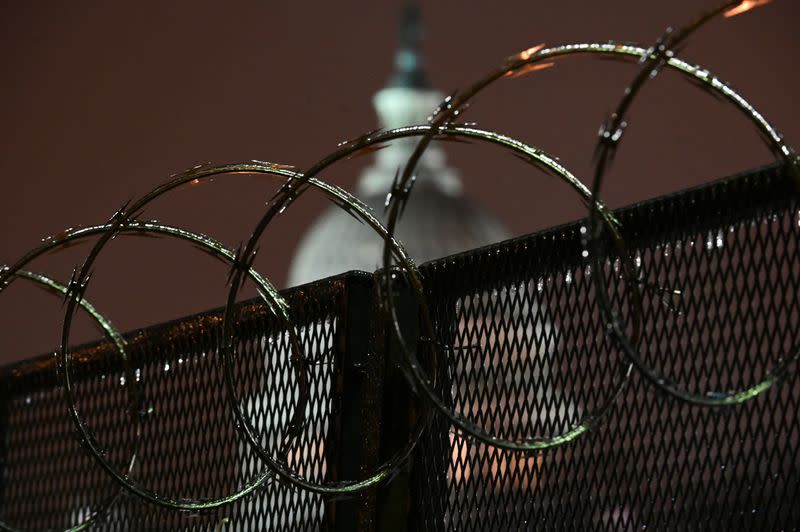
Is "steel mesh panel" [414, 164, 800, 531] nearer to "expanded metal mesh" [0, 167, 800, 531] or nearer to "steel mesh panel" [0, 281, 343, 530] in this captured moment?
"expanded metal mesh" [0, 167, 800, 531]

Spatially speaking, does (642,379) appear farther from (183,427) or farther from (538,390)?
(183,427)

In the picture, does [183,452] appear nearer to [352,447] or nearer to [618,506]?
[352,447]

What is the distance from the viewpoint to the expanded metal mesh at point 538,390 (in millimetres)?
3543

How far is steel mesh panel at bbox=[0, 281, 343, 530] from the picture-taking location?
4707mm

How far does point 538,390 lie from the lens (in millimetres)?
4008

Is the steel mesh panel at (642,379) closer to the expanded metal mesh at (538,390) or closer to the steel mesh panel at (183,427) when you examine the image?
the expanded metal mesh at (538,390)

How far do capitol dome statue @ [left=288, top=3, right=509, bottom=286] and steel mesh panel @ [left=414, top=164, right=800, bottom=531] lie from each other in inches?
3680

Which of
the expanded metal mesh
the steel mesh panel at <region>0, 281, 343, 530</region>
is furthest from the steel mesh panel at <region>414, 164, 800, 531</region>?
the steel mesh panel at <region>0, 281, 343, 530</region>

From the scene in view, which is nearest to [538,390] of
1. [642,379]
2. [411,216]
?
[642,379]

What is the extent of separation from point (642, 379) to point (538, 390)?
361mm

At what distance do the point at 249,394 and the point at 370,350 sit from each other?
1.83 feet

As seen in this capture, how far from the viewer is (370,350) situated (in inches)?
181

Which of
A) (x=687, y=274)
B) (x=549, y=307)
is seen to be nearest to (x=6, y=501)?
(x=549, y=307)

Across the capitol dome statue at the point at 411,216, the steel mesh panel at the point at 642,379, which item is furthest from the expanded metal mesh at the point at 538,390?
the capitol dome statue at the point at 411,216
